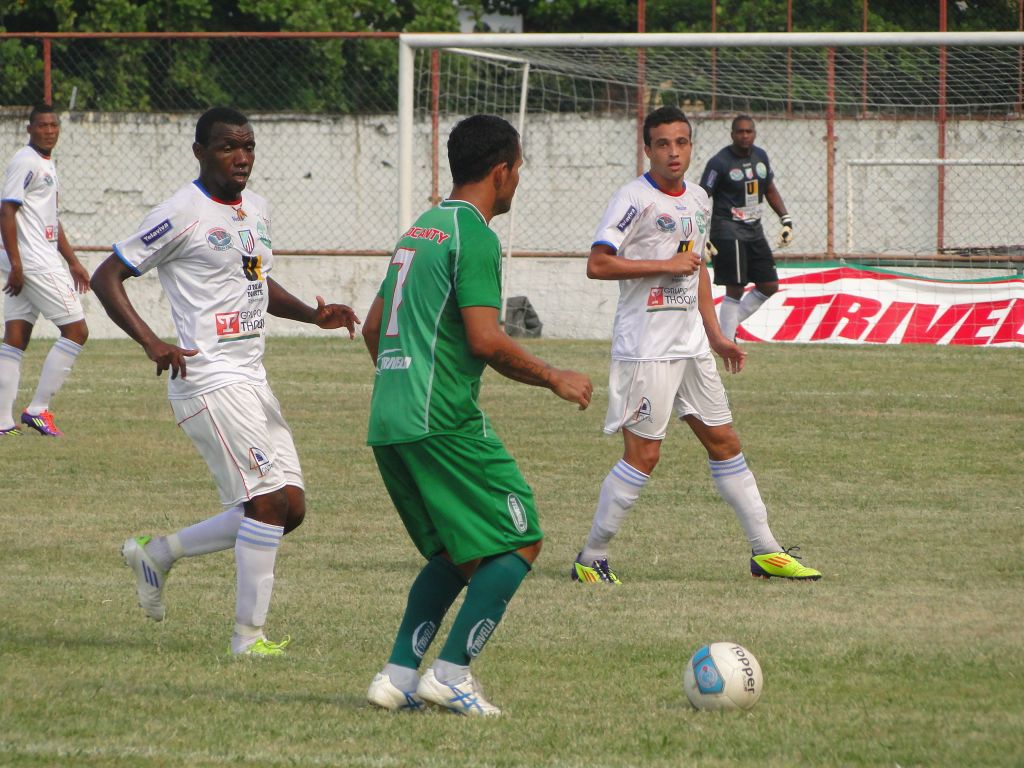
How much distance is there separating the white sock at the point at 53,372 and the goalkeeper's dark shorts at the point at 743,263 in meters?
6.40

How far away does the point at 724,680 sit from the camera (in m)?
5.04

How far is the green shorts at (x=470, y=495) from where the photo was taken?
488 centimetres

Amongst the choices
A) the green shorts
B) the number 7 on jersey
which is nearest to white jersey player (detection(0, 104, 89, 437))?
the number 7 on jersey

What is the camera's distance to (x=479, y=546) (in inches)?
192

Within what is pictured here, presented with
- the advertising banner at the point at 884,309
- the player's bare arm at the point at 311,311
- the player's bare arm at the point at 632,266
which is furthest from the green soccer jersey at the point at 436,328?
the advertising banner at the point at 884,309

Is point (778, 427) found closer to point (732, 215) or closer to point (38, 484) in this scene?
point (732, 215)

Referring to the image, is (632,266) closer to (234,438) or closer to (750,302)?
(234,438)

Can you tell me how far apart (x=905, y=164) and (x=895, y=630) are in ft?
55.5

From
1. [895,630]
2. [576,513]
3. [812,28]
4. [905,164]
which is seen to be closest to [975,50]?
[905,164]

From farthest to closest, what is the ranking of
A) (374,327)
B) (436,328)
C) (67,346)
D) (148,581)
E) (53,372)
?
(67,346), (53,372), (148,581), (374,327), (436,328)

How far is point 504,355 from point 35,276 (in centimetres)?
817

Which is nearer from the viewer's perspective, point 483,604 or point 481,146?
point 483,604

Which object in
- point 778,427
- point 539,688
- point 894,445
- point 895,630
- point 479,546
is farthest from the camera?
point 778,427

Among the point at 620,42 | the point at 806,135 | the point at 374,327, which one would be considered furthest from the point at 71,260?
the point at 806,135
